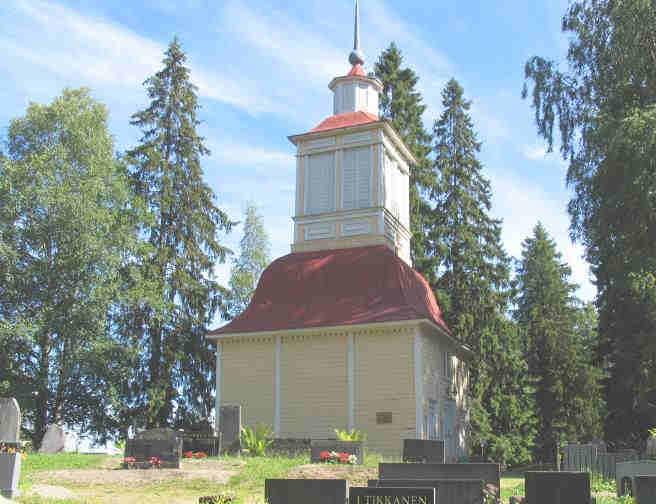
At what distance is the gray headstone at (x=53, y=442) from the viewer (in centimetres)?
2208

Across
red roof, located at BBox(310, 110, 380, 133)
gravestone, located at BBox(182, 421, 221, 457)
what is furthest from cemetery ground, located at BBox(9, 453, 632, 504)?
red roof, located at BBox(310, 110, 380, 133)

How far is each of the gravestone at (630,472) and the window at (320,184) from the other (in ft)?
55.7

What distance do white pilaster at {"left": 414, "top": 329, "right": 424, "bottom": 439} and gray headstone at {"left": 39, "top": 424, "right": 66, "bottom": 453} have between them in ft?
34.0

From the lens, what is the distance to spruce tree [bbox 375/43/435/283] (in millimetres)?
34250

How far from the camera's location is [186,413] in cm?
3359

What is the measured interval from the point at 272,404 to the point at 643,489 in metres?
17.8

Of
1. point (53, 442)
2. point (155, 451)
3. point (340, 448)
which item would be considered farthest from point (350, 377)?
point (53, 442)

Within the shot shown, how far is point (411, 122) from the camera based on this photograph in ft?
119

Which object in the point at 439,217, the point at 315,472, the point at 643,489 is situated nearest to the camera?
the point at 643,489

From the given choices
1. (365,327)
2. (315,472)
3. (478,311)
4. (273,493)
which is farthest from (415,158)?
(273,493)

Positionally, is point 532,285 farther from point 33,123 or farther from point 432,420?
point 33,123

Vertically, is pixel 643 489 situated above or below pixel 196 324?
below

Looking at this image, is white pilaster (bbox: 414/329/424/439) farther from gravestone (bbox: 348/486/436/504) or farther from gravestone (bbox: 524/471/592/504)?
gravestone (bbox: 348/486/436/504)

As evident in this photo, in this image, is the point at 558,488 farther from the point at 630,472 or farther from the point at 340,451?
the point at 340,451
